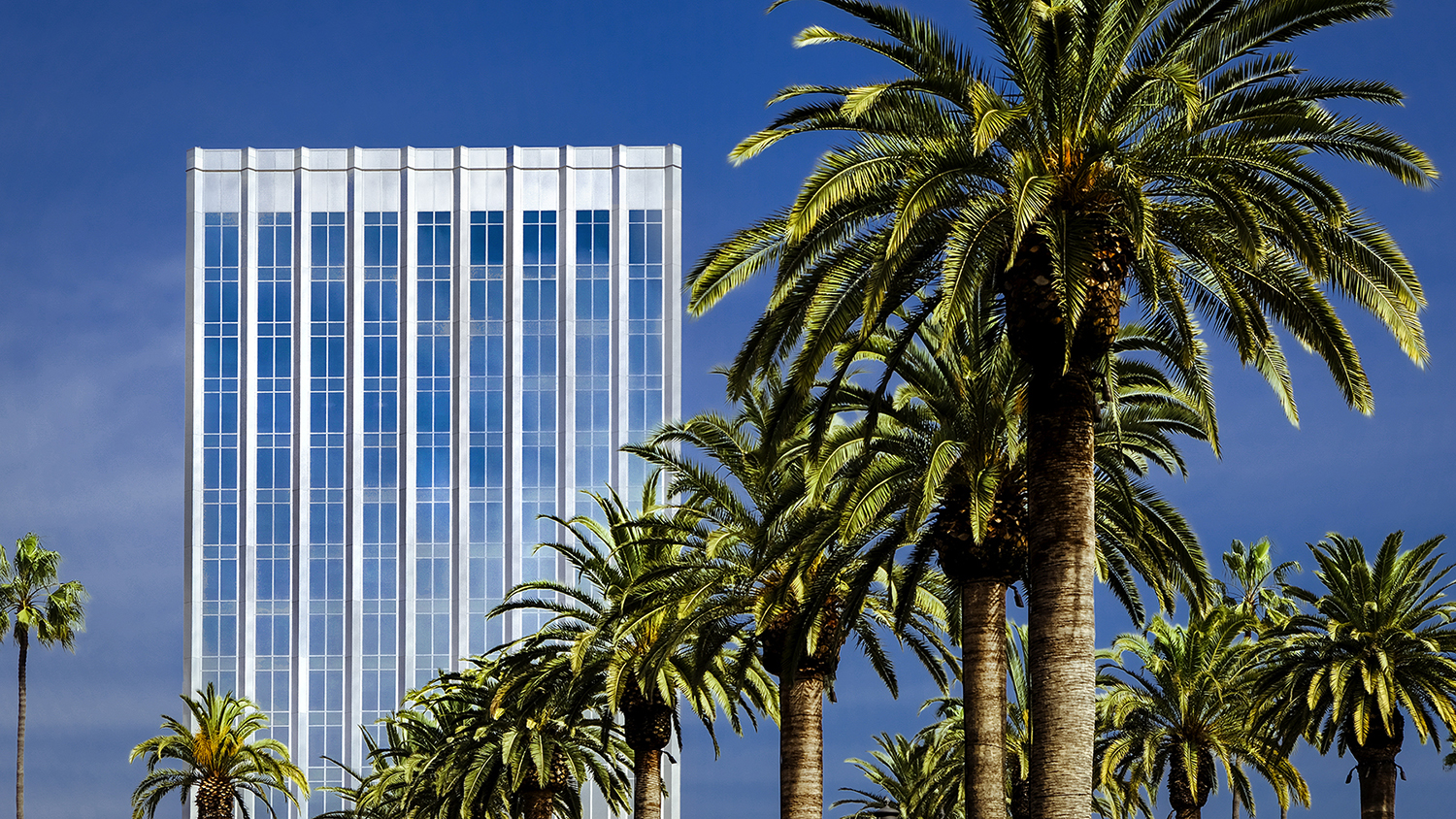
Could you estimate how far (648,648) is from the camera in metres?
39.7

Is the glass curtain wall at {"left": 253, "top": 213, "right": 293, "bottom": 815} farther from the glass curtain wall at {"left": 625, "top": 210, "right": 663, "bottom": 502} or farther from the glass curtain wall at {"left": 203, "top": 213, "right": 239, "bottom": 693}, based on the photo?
the glass curtain wall at {"left": 625, "top": 210, "right": 663, "bottom": 502}

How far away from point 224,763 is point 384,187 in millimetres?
42197

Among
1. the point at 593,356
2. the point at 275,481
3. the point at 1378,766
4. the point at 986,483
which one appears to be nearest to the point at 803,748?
the point at 986,483

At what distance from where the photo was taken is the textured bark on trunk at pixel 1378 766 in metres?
45.3

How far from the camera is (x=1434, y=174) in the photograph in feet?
69.9

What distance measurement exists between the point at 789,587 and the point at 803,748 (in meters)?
4.38

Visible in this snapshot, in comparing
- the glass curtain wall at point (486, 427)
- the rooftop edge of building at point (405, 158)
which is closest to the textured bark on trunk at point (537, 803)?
the glass curtain wall at point (486, 427)

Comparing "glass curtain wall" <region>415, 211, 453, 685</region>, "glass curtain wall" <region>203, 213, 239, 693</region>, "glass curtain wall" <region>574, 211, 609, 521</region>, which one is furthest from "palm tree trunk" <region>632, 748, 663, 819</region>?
"glass curtain wall" <region>203, 213, 239, 693</region>

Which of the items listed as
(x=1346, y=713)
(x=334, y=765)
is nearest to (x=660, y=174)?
(x=334, y=765)

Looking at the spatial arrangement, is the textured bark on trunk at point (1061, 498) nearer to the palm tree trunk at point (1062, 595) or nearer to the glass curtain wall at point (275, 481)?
the palm tree trunk at point (1062, 595)

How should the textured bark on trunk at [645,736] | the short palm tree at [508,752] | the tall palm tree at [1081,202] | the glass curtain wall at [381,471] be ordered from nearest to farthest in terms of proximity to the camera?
the tall palm tree at [1081,202] < the textured bark on trunk at [645,736] < the short palm tree at [508,752] < the glass curtain wall at [381,471]

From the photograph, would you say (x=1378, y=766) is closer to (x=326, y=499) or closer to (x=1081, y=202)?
(x=1081, y=202)

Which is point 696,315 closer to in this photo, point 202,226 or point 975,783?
point 975,783

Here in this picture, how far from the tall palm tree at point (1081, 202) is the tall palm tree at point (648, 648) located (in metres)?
13.7
